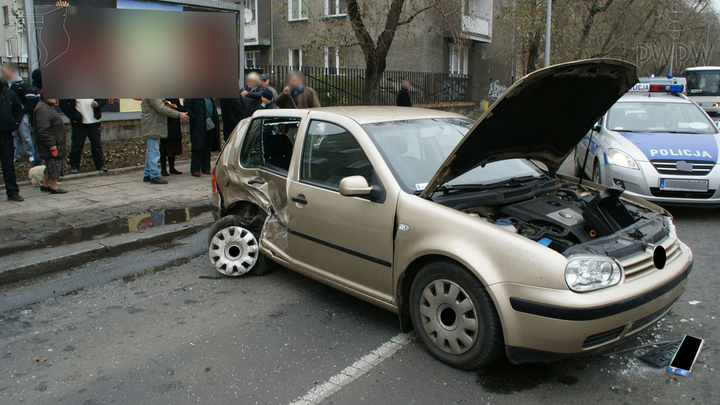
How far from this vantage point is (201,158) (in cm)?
1020

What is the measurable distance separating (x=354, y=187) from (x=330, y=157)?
69cm

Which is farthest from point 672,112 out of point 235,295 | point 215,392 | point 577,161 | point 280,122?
point 215,392

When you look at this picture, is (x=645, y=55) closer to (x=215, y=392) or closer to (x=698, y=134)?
(x=698, y=134)

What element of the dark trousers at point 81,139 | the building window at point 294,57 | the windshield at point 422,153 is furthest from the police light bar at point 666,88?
the building window at point 294,57

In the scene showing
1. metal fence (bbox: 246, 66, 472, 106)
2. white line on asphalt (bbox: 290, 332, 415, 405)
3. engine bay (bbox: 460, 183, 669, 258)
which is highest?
metal fence (bbox: 246, 66, 472, 106)

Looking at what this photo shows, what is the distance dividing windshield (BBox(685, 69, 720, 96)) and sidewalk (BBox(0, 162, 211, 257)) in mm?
23708

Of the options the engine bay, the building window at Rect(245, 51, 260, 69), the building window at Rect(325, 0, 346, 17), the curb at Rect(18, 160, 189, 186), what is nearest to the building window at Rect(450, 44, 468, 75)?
the building window at Rect(325, 0, 346, 17)

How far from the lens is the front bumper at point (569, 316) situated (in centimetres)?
278

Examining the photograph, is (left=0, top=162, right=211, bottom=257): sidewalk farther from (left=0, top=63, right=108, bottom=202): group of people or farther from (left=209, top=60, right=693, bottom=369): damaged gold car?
(left=209, top=60, right=693, bottom=369): damaged gold car

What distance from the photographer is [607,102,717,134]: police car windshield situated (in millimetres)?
7758

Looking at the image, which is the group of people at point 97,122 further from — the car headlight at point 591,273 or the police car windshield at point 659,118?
the car headlight at point 591,273

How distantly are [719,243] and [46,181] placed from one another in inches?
375

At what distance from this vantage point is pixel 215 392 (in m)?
3.06

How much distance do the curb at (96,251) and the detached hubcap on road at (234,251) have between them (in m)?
1.56
